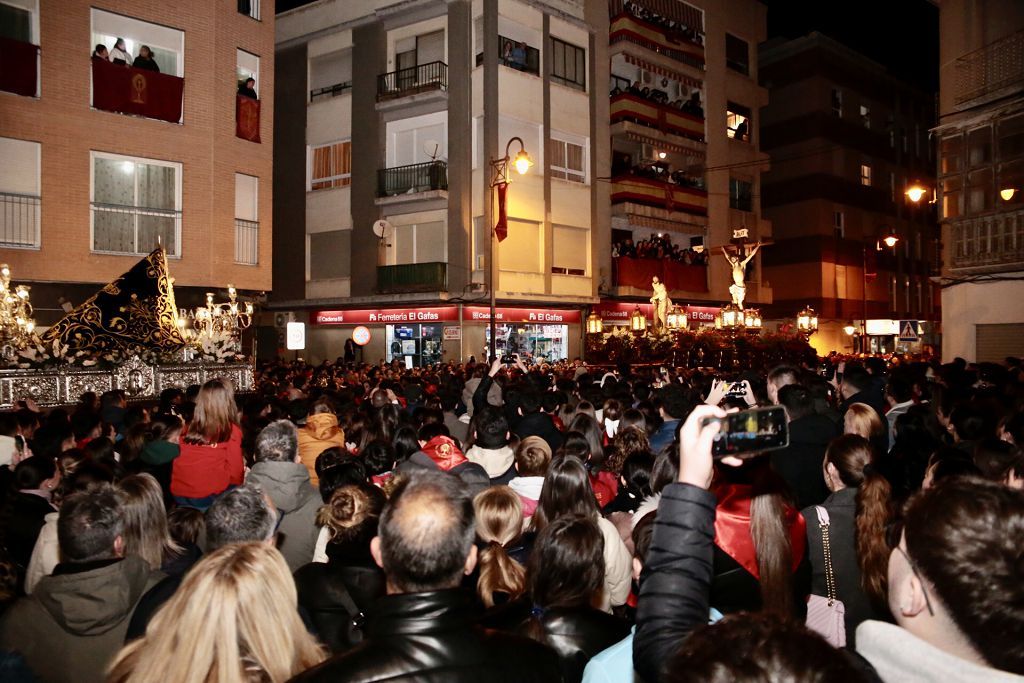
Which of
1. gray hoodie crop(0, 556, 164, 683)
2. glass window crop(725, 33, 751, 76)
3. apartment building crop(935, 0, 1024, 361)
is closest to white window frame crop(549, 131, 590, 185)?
glass window crop(725, 33, 751, 76)

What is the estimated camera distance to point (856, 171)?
45.2 m

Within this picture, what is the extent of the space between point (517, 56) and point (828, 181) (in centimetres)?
2257

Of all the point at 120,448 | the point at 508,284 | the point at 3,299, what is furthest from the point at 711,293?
the point at 120,448

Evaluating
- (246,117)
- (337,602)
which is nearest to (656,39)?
(246,117)

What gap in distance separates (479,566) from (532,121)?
2948cm

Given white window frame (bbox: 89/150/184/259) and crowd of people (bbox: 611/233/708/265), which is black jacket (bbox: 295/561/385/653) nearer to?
white window frame (bbox: 89/150/184/259)

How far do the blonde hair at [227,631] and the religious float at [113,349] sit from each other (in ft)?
38.2

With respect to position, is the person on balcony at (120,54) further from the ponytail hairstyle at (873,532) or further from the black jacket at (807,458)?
the ponytail hairstyle at (873,532)

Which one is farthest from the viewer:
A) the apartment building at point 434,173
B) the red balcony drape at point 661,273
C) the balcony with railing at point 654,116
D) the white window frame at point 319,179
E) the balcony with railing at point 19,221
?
the red balcony drape at point 661,273

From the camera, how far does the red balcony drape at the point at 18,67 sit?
18.9m

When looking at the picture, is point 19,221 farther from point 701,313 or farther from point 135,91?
point 701,313

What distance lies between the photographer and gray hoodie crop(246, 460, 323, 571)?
4988 mm

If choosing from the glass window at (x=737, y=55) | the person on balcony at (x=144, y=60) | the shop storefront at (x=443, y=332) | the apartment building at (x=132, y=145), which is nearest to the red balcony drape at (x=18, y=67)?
the apartment building at (x=132, y=145)

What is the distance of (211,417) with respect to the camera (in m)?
6.30
